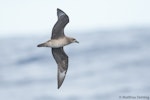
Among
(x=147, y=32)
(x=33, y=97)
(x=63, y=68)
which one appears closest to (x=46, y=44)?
(x=63, y=68)

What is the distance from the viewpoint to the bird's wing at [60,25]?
15.8 m

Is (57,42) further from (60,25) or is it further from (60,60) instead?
(60,60)

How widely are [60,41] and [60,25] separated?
0.43 metres

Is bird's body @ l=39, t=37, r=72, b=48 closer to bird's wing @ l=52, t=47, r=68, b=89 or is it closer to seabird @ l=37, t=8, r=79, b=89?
seabird @ l=37, t=8, r=79, b=89

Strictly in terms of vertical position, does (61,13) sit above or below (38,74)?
above

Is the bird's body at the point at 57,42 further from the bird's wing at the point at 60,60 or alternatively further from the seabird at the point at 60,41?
the bird's wing at the point at 60,60

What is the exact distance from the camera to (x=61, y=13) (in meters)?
16.0

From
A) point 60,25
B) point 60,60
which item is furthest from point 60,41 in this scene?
point 60,60

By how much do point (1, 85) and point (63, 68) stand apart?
63.3 ft

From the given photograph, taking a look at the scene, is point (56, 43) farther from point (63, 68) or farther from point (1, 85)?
point (1, 85)

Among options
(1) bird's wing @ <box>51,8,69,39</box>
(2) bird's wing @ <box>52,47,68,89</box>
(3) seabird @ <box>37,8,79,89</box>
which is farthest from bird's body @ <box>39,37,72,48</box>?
(2) bird's wing @ <box>52,47,68,89</box>

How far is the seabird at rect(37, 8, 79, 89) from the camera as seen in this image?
1554 cm

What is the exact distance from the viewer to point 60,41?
15.7 meters

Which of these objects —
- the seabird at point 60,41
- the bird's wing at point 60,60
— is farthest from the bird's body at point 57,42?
the bird's wing at point 60,60
